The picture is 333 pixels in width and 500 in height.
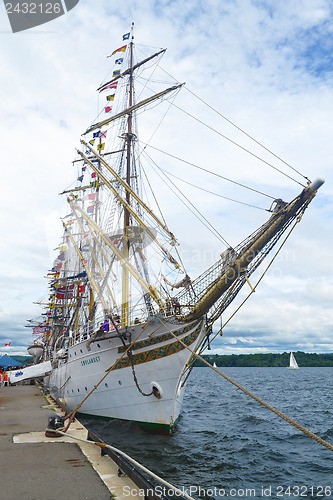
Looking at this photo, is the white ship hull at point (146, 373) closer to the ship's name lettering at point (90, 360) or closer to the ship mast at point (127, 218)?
the ship's name lettering at point (90, 360)

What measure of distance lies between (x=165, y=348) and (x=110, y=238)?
403 inches

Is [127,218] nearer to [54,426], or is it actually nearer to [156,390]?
[156,390]

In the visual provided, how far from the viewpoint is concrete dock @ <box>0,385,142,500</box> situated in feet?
18.0

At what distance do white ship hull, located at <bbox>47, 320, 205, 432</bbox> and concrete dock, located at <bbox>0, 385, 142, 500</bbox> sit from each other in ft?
15.8

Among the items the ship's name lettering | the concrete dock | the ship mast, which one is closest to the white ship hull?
the ship's name lettering

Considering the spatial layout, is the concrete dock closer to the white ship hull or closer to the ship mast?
the white ship hull

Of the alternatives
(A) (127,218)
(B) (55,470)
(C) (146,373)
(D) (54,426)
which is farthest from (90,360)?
(B) (55,470)

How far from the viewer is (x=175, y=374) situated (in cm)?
1409

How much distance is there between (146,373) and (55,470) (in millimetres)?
7987

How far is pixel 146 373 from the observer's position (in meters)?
14.3

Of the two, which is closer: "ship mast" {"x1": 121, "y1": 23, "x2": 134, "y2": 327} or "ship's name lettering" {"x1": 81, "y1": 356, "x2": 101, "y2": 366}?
"ship's name lettering" {"x1": 81, "y1": 356, "x2": 101, "y2": 366}

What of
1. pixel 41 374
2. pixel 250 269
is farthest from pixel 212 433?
pixel 41 374

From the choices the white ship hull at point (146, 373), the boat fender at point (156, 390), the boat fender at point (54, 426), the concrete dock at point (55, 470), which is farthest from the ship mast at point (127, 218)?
the concrete dock at point (55, 470)

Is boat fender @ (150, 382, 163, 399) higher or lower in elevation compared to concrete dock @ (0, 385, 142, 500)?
higher
